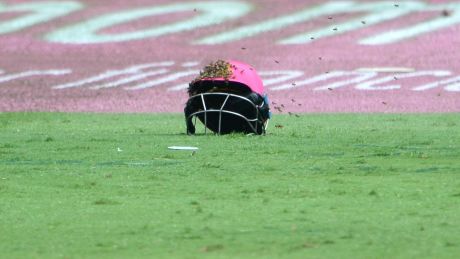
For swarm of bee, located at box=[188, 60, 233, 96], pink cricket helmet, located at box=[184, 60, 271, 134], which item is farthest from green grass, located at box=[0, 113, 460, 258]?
swarm of bee, located at box=[188, 60, 233, 96]

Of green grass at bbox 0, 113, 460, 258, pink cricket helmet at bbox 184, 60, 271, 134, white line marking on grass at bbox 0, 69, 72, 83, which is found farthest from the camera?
white line marking on grass at bbox 0, 69, 72, 83

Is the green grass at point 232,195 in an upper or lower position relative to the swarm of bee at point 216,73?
lower

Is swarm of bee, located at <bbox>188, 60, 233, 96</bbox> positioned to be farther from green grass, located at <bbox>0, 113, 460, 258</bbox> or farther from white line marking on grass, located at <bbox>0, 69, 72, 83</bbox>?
white line marking on grass, located at <bbox>0, 69, 72, 83</bbox>

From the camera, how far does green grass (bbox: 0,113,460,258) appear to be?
21.6ft

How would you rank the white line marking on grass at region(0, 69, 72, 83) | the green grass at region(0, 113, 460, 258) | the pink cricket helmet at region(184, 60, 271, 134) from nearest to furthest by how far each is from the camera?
the green grass at region(0, 113, 460, 258)
the pink cricket helmet at region(184, 60, 271, 134)
the white line marking on grass at region(0, 69, 72, 83)

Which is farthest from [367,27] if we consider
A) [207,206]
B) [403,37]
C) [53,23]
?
[207,206]

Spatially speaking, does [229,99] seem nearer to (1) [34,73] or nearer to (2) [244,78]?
(2) [244,78]

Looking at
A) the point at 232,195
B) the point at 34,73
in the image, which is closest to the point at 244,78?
the point at 232,195

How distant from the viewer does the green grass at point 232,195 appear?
6.60 m

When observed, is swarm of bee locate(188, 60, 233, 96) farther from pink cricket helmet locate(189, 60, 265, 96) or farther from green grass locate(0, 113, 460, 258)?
green grass locate(0, 113, 460, 258)

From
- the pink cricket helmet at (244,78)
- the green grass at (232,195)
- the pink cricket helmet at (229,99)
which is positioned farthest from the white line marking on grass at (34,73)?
the pink cricket helmet at (244,78)

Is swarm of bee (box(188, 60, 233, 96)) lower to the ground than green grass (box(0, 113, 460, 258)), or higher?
higher

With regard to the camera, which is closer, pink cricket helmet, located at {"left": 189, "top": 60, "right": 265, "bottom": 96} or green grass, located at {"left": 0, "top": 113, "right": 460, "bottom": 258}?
green grass, located at {"left": 0, "top": 113, "right": 460, "bottom": 258}

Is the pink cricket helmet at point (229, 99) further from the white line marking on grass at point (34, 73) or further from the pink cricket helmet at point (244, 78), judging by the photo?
the white line marking on grass at point (34, 73)
